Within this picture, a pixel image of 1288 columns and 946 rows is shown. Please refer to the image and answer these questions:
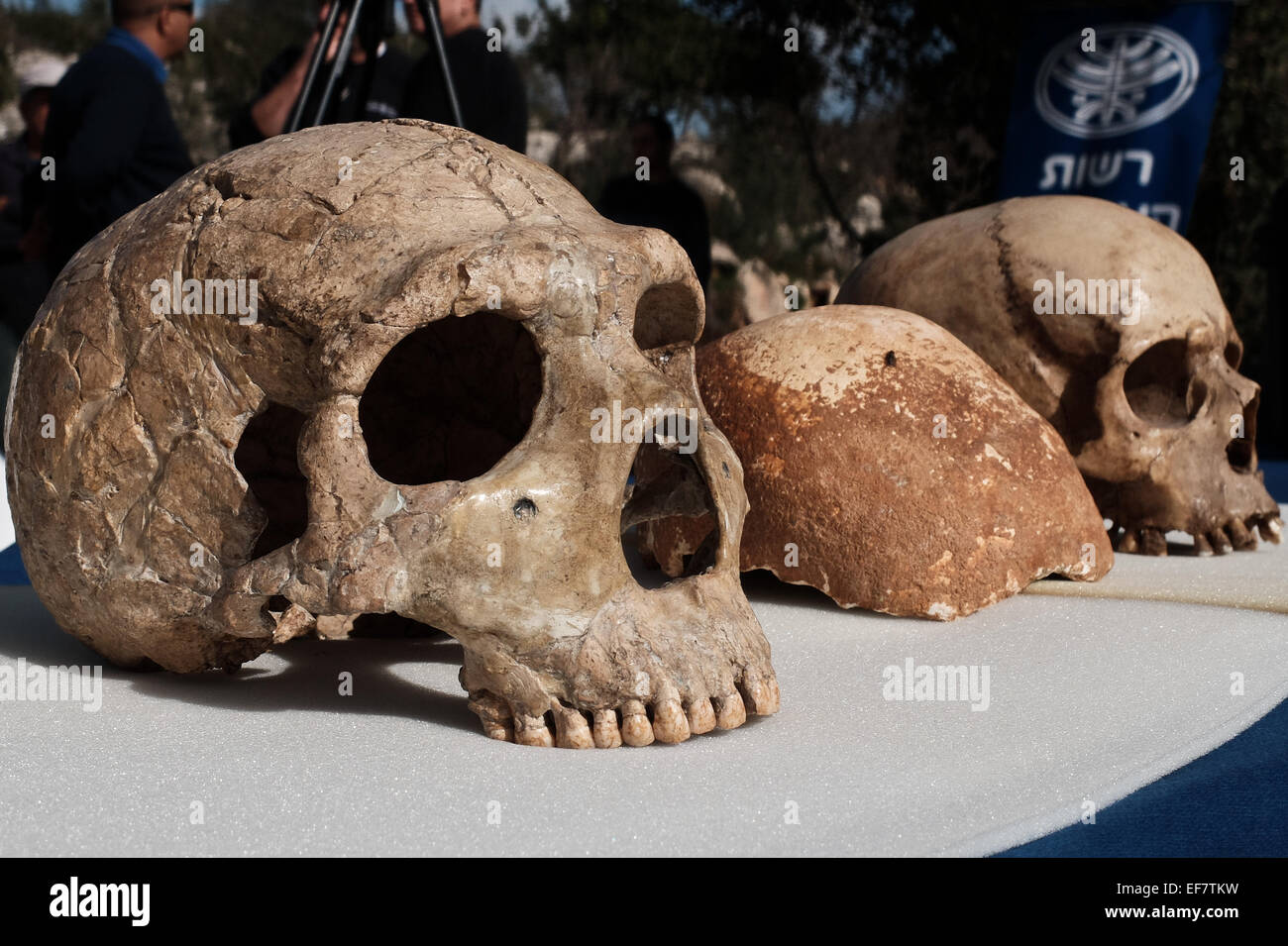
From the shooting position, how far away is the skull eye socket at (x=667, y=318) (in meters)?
2.34

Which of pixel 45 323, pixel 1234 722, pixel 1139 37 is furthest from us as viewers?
pixel 1139 37

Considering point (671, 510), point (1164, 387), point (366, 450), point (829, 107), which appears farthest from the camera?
point (829, 107)

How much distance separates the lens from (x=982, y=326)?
11.4ft

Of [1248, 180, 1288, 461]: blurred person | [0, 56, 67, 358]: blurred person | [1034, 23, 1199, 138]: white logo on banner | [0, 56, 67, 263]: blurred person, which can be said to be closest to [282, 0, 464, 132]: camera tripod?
[0, 56, 67, 263]: blurred person

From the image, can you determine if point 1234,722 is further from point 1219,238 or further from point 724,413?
point 1219,238

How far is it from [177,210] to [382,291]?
1.53 ft

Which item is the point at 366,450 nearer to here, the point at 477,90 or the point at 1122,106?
the point at 477,90

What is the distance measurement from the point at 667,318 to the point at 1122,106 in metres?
3.99

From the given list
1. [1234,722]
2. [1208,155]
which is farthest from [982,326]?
[1208,155]

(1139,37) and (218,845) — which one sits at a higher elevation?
(1139,37)

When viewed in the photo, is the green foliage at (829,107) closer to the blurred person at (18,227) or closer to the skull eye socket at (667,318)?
the blurred person at (18,227)

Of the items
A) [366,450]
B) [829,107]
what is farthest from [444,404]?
[829,107]

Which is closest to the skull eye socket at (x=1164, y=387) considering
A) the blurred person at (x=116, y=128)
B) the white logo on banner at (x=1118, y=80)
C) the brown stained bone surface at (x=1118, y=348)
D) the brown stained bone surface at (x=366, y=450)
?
the brown stained bone surface at (x=1118, y=348)

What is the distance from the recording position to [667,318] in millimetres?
2402
